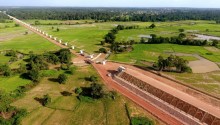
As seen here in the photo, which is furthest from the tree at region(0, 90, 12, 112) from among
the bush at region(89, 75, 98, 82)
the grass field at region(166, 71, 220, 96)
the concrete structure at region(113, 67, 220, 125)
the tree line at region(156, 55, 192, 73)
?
the grass field at region(166, 71, 220, 96)

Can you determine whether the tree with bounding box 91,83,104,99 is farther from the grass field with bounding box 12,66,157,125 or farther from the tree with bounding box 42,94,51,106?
the tree with bounding box 42,94,51,106

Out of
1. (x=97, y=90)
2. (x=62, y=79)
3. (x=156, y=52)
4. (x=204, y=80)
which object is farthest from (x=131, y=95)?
(x=156, y=52)

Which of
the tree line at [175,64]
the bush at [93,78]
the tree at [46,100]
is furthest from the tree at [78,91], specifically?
the tree line at [175,64]

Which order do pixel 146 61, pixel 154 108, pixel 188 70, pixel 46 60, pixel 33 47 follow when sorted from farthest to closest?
pixel 33 47, pixel 146 61, pixel 46 60, pixel 188 70, pixel 154 108

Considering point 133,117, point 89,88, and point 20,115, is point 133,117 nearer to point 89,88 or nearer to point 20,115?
point 89,88

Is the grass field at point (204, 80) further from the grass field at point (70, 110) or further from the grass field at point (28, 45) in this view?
the grass field at point (28, 45)

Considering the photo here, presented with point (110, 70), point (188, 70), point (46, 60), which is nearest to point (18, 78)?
point (46, 60)

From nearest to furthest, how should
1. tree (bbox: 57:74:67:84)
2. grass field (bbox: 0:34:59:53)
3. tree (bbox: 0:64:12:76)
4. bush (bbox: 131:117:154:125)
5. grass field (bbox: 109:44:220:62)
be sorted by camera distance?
bush (bbox: 131:117:154:125) → tree (bbox: 57:74:67:84) → tree (bbox: 0:64:12:76) → grass field (bbox: 109:44:220:62) → grass field (bbox: 0:34:59:53)
